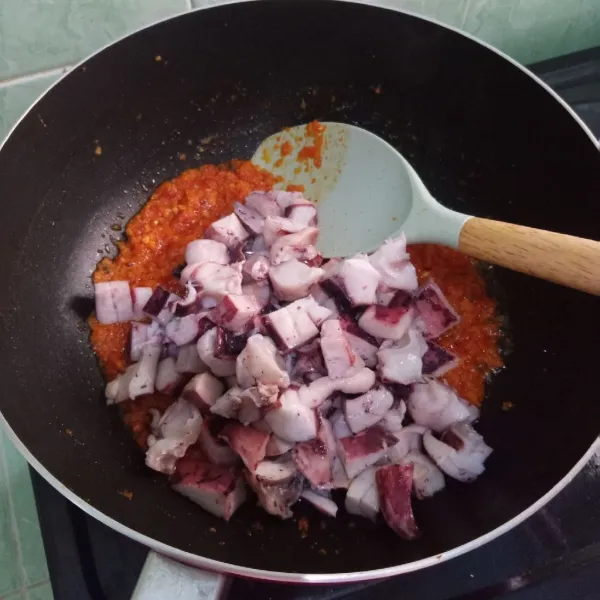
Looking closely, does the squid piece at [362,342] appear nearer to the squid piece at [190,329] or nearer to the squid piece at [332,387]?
the squid piece at [332,387]

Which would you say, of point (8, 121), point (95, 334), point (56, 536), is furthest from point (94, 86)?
point (56, 536)

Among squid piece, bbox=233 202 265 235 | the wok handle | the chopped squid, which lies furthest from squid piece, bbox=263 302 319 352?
the wok handle

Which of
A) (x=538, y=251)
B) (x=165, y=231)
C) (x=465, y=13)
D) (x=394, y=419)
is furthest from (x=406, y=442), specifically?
(x=465, y=13)

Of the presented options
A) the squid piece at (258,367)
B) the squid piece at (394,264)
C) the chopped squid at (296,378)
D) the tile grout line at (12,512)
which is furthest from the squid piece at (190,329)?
the tile grout line at (12,512)

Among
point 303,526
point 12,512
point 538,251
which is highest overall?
point 538,251

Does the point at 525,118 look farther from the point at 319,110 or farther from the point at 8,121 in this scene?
the point at 8,121

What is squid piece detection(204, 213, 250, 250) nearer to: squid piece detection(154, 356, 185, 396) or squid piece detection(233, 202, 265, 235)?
squid piece detection(233, 202, 265, 235)

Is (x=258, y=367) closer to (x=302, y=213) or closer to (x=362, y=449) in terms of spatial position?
(x=362, y=449)
